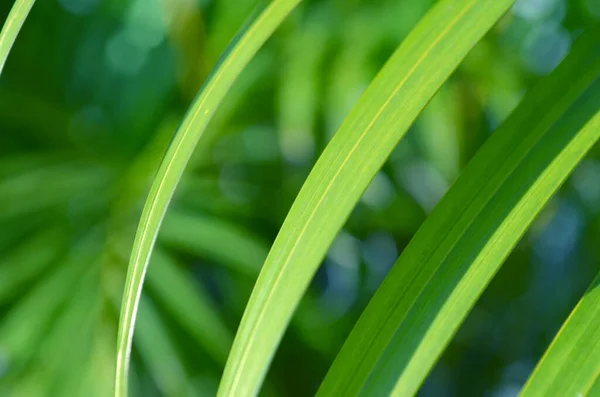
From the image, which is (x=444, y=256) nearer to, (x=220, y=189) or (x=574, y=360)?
(x=574, y=360)

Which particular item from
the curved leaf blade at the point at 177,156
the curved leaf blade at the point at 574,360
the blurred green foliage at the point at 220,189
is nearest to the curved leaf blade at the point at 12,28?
the curved leaf blade at the point at 177,156

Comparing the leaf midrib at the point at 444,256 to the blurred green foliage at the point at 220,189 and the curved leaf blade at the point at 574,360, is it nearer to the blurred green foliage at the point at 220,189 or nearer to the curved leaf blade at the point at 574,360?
the curved leaf blade at the point at 574,360

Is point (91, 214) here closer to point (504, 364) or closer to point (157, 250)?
point (157, 250)

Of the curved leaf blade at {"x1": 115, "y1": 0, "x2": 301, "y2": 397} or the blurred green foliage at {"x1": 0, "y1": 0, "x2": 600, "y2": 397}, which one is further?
the blurred green foliage at {"x1": 0, "y1": 0, "x2": 600, "y2": 397}

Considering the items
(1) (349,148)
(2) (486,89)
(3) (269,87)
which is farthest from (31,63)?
(1) (349,148)

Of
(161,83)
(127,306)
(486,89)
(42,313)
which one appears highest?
(486,89)

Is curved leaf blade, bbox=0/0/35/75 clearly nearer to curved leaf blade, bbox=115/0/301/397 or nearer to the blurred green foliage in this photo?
curved leaf blade, bbox=115/0/301/397

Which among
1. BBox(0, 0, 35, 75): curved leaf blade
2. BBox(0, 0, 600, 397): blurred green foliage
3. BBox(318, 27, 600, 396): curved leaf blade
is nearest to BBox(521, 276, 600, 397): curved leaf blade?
BBox(318, 27, 600, 396): curved leaf blade
